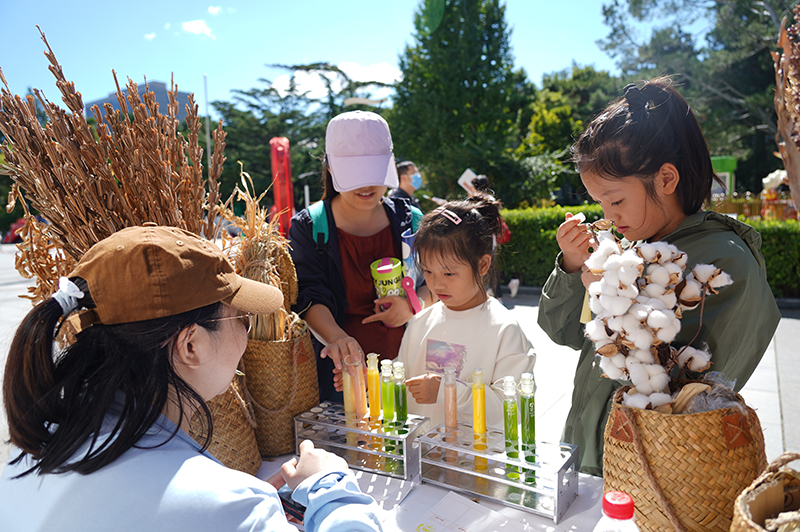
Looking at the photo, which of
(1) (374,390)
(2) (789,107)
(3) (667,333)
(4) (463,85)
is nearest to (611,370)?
(3) (667,333)

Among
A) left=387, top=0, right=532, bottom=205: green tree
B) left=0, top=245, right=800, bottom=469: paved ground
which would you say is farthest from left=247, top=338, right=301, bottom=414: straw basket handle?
left=387, top=0, right=532, bottom=205: green tree

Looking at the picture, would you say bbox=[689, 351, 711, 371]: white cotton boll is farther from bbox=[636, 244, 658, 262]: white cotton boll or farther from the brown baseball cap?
the brown baseball cap

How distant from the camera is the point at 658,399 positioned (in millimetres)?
875

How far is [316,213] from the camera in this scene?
1.99m

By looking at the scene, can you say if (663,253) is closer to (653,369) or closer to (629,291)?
(629,291)

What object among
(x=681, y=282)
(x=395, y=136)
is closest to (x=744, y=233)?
(x=681, y=282)

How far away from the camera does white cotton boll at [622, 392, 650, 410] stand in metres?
0.88

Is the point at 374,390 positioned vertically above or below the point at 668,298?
below

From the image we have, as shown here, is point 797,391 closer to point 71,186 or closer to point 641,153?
point 641,153

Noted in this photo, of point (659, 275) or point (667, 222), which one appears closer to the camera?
point (659, 275)

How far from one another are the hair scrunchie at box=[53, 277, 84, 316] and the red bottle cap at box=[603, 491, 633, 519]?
3.04 ft

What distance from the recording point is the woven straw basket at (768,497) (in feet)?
2.25

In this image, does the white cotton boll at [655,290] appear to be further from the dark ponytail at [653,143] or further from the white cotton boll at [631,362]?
the dark ponytail at [653,143]

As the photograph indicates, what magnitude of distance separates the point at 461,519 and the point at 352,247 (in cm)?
111
